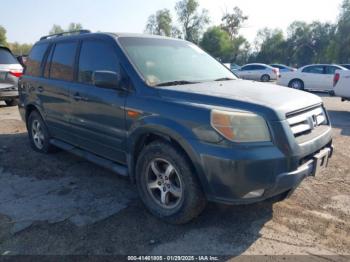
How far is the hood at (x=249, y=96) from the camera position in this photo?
2852mm

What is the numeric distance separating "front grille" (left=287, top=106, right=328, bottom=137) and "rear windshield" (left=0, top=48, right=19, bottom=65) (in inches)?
361

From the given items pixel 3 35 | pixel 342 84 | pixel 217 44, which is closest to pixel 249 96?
pixel 342 84

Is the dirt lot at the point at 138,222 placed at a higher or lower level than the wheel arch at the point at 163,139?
lower

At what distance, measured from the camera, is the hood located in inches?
112

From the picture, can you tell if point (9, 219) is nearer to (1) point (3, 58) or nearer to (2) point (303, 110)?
(2) point (303, 110)

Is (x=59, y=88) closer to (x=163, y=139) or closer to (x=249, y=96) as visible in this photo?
(x=163, y=139)

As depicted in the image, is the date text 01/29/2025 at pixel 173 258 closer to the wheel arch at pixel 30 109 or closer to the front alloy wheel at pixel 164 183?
the front alloy wheel at pixel 164 183

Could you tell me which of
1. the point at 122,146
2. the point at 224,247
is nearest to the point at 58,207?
the point at 122,146

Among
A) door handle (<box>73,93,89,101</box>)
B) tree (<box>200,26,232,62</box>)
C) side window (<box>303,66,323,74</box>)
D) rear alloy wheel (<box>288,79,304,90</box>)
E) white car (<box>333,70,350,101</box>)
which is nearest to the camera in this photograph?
door handle (<box>73,93,89,101</box>)

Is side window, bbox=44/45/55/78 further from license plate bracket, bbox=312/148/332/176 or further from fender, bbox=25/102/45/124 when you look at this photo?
license plate bracket, bbox=312/148/332/176

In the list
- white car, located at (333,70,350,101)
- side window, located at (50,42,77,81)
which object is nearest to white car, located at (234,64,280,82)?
white car, located at (333,70,350,101)

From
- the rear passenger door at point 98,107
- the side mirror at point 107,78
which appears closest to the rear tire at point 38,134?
the rear passenger door at point 98,107

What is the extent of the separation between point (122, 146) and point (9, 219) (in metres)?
1.38

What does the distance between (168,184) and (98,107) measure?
128 centimetres
